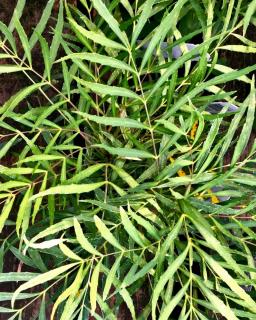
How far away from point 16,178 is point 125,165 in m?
0.18

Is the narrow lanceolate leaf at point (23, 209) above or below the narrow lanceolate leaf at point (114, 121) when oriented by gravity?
below

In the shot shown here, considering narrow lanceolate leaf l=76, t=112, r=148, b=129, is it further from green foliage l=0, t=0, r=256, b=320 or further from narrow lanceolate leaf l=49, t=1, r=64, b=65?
narrow lanceolate leaf l=49, t=1, r=64, b=65

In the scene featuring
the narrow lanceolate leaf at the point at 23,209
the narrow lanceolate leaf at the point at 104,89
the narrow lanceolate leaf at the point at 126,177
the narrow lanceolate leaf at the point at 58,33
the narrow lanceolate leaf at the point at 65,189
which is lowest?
the narrow lanceolate leaf at the point at 23,209

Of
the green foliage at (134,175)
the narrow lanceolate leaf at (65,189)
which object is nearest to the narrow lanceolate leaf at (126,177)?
the green foliage at (134,175)

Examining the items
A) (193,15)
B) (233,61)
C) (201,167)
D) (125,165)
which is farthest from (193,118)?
(233,61)

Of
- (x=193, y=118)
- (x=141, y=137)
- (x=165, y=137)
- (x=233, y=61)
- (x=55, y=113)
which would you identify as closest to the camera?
(x=193, y=118)

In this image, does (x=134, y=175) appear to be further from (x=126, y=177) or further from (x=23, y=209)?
(x=23, y=209)

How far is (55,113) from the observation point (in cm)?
96

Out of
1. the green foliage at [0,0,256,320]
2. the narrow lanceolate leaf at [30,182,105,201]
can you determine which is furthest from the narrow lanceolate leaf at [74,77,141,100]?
the narrow lanceolate leaf at [30,182,105,201]

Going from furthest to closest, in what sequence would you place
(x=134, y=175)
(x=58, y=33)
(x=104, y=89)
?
(x=134, y=175), (x=58, y=33), (x=104, y=89)

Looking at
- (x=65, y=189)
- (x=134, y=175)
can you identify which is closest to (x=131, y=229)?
(x=65, y=189)

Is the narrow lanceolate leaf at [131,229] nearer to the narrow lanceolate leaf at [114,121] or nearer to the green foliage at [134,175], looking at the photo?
the green foliage at [134,175]

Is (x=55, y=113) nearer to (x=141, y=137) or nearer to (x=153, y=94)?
(x=141, y=137)

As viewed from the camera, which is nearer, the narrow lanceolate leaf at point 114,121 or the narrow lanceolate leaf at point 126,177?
the narrow lanceolate leaf at point 114,121
